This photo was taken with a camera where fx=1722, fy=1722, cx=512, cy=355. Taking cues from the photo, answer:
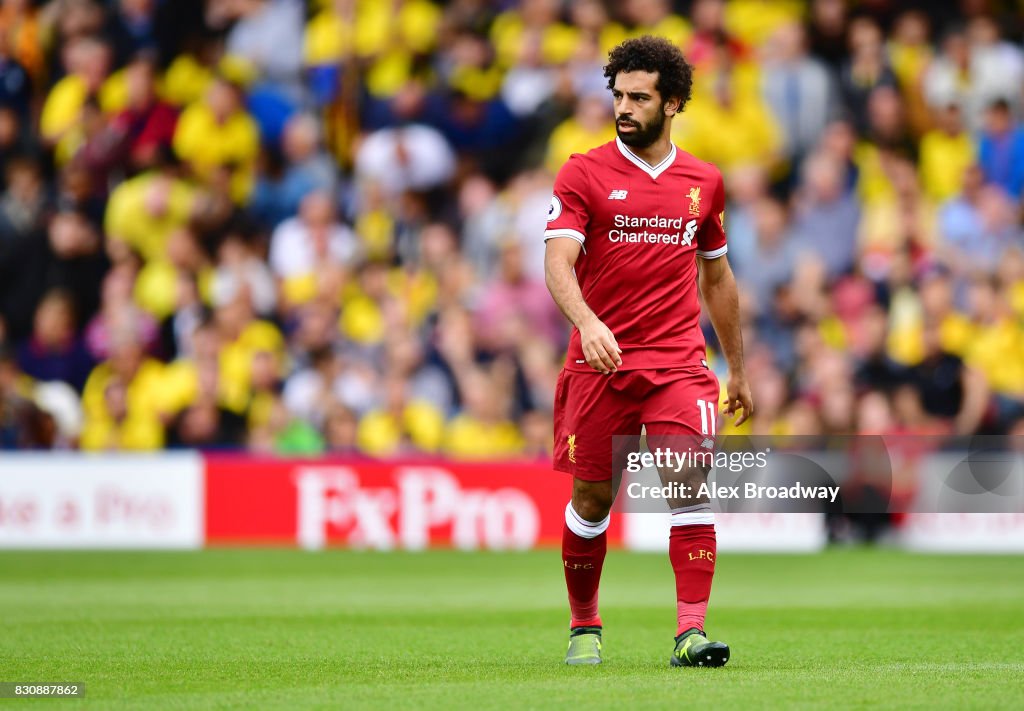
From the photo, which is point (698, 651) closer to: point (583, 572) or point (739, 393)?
point (583, 572)

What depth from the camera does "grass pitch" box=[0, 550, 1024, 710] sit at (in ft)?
18.7

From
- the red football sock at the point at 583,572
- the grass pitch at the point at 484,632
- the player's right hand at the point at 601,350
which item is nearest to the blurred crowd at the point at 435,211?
the grass pitch at the point at 484,632

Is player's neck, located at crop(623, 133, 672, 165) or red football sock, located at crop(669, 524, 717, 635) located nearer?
red football sock, located at crop(669, 524, 717, 635)

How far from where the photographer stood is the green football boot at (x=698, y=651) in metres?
6.39

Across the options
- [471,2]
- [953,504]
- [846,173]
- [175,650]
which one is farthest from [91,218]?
[175,650]

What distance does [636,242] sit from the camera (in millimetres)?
6648

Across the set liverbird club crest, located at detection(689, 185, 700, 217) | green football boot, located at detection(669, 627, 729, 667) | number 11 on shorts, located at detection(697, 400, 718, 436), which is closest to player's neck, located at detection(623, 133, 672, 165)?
liverbird club crest, located at detection(689, 185, 700, 217)

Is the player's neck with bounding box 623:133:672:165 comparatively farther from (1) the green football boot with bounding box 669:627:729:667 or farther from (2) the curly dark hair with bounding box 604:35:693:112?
(1) the green football boot with bounding box 669:627:729:667

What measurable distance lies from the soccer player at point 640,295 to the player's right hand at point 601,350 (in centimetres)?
24

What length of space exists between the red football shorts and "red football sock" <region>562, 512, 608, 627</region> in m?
0.37

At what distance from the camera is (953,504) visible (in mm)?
15008

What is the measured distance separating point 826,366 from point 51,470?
7.20m

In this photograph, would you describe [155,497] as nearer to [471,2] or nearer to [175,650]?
[471,2]

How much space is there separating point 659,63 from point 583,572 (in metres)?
2.03
